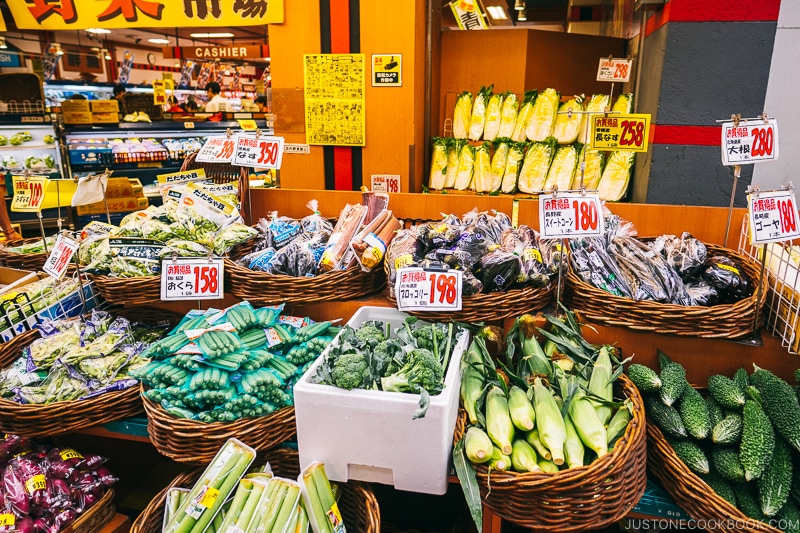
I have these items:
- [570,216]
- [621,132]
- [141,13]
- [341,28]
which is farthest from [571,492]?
[141,13]

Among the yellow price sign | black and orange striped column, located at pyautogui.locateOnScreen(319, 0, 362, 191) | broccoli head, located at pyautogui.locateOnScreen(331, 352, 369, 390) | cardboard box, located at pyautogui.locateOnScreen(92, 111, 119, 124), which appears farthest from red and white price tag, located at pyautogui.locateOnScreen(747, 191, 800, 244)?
cardboard box, located at pyautogui.locateOnScreen(92, 111, 119, 124)

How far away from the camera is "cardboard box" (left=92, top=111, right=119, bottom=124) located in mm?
6480

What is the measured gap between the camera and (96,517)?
188 centimetres

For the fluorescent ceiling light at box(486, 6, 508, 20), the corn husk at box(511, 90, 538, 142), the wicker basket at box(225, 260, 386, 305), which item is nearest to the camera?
the wicker basket at box(225, 260, 386, 305)

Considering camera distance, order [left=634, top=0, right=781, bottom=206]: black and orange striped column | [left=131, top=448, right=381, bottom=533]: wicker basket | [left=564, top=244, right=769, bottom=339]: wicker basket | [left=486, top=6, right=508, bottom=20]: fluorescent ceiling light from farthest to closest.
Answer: [left=486, top=6, right=508, bottom=20]: fluorescent ceiling light, [left=634, top=0, right=781, bottom=206]: black and orange striped column, [left=564, top=244, right=769, bottom=339]: wicker basket, [left=131, top=448, right=381, bottom=533]: wicker basket

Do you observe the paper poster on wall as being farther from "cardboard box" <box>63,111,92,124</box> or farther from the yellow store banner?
"cardboard box" <box>63,111,92,124</box>

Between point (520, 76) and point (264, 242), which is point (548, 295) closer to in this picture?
point (264, 242)

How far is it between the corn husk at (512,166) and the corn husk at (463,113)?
412mm

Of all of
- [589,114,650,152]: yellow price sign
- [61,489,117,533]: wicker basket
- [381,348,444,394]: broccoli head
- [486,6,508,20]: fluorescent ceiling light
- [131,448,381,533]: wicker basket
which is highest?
[486,6,508,20]: fluorescent ceiling light

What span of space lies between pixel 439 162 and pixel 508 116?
1.78 ft

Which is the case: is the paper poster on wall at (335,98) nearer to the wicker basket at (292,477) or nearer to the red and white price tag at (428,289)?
the red and white price tag at (428,289)

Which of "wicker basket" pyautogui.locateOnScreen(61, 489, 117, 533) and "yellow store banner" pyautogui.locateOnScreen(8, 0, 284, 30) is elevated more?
"yellow store banner" pyautogui.locateOnScreen(8, 0, 284, 30)

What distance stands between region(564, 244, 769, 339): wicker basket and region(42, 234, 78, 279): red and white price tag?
2054mm

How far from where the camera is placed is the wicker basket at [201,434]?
1.62 meters
